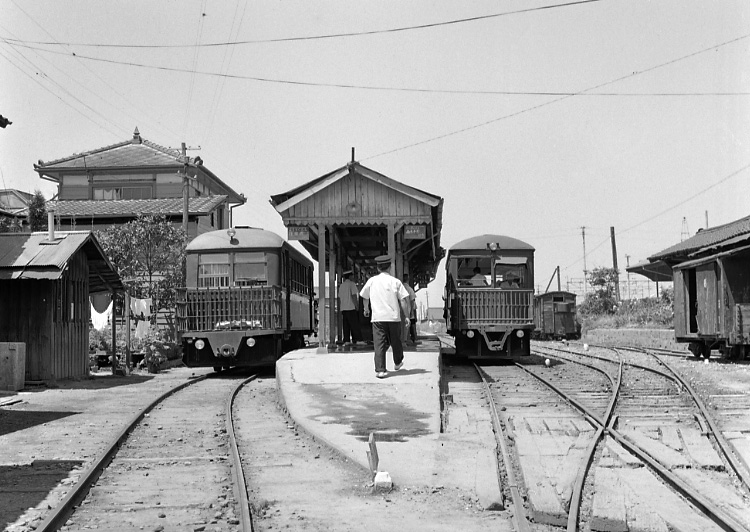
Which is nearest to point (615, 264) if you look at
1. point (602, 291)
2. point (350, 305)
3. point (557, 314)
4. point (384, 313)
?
point (602, 291)

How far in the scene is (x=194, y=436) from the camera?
905 centimetres

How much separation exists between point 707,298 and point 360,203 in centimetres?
1023

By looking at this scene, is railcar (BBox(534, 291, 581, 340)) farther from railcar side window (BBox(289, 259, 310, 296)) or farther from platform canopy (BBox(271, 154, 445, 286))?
platform canopy (BBox(271, 154, 445, 286))

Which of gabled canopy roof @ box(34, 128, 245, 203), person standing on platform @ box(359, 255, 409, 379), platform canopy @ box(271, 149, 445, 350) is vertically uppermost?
gabled canopy roof @ box(34, 128, 245, 203)

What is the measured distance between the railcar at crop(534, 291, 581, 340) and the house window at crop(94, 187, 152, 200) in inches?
797

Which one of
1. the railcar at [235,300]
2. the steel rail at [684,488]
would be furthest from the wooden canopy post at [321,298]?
the steel rail at [684,488]

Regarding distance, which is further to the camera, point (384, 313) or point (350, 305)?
point (350, 305)

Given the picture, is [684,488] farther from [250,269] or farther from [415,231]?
[250,269]

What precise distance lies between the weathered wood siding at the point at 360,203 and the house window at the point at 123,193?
1155 inches

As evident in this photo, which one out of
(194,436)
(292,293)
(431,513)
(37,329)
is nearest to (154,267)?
(292,293)

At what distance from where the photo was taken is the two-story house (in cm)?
3994

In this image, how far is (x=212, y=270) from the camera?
1770 centimetres

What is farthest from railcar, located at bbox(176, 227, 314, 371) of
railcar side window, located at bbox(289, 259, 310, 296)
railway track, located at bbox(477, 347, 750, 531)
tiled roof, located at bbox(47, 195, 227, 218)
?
tiled roof, located at bbox(47, 195, 227, 218)

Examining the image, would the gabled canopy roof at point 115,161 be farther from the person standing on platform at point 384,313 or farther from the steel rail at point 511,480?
the steel rail at point 511,480
